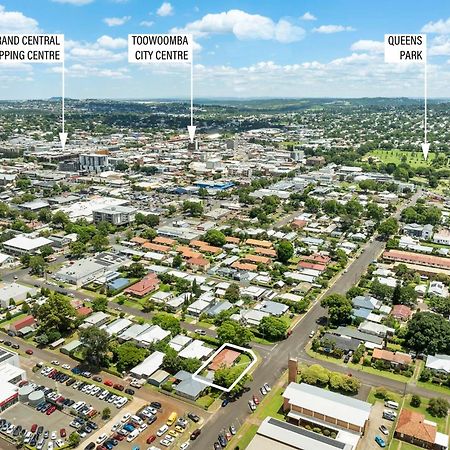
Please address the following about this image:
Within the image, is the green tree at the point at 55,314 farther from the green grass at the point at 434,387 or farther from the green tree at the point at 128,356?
the green grass at the point at 434,387

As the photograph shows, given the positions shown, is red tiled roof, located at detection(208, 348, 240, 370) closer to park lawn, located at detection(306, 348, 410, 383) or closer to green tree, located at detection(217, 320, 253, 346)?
green tree, located at detection(217, 320, 253, 346)

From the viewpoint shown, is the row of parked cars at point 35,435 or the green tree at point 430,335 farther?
the green tree at point 430,335

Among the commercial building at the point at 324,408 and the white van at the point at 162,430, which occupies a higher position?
the commercial building at the point at 324,408

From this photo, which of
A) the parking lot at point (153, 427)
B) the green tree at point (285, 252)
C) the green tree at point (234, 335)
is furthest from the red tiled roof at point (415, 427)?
the green tree at point (285, 252)

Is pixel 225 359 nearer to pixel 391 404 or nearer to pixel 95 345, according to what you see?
pixel 95 345

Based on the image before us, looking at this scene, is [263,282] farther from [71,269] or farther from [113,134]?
[113,134]

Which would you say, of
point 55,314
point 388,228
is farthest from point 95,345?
point 388,228
